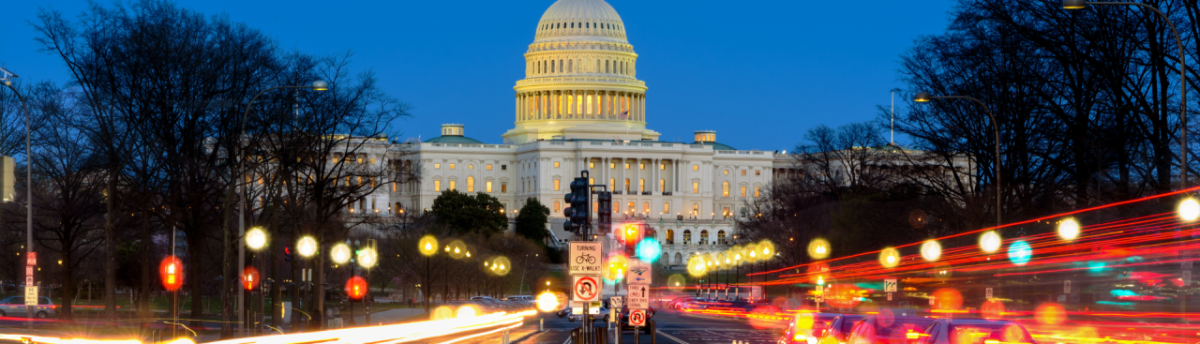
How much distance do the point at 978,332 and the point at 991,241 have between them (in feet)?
97.0

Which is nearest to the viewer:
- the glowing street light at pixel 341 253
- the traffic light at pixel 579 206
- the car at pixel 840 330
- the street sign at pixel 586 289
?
the street sign at pixel 586 289

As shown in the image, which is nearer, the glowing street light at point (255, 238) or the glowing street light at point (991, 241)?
the glowing street light at point (255, 238)

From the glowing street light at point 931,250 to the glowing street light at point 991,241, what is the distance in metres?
11.0

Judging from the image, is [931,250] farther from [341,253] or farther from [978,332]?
[978,332]

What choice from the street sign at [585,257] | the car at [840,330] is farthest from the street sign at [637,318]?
the street sign at [585,257]

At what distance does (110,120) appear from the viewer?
4119cm

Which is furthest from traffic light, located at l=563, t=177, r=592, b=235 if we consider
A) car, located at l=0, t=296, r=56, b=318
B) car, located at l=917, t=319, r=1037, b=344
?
car, located at l=0, t=296, r=56, b=318

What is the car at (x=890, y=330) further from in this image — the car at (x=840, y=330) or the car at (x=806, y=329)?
the car at (x=806, y=329)

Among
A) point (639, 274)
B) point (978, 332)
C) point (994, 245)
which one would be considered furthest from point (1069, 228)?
point (978, 332)

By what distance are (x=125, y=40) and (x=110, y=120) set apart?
2529 mm

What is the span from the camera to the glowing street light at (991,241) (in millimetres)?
45925

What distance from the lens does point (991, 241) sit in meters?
47.7

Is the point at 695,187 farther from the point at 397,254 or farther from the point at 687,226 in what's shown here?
the point at 397,254

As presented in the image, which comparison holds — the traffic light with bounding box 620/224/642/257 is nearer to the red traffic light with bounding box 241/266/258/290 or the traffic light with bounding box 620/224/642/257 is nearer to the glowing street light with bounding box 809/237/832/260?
the red traffic light with bounding box 241/266/258/290
